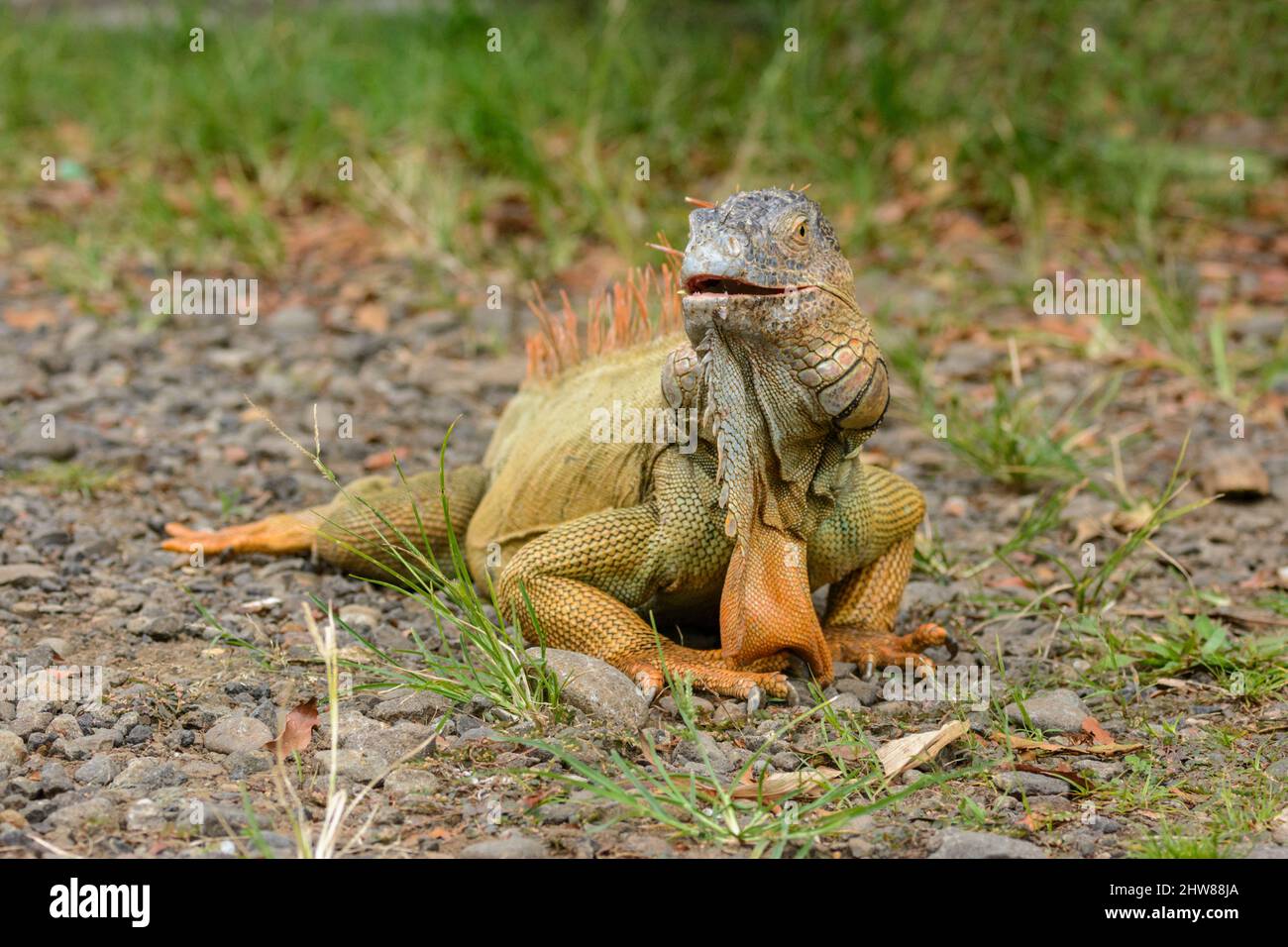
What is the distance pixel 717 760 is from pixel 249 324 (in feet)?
19.3

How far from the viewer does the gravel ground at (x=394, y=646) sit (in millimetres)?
3832

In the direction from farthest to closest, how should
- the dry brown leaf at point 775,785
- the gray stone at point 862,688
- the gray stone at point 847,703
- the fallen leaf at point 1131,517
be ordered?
1. the fallen leaf at point 1131,517
2. the gray stone at point 862,688
3. the gray stone at point 847,703
4. the dry brown leaf at point 775,785

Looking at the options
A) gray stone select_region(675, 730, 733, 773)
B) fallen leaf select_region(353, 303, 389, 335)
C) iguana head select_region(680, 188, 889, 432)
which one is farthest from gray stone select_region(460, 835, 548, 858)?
fallen leaf select_region(353, 303, 389, 335)

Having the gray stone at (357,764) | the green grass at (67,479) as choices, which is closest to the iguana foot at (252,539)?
the green grass at (67,479)

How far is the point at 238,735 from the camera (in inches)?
169

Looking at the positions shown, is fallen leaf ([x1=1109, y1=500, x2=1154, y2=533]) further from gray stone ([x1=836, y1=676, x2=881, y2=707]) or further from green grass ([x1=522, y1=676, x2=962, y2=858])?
green grass ([x1=522, y1=676, x2=962, y2=858])

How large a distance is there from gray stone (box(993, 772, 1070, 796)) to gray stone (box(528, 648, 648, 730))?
1.03 metres

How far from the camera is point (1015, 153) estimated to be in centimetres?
1015

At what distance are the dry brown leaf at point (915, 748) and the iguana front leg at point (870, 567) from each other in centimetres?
63

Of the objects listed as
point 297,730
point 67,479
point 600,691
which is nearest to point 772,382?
point 600,691

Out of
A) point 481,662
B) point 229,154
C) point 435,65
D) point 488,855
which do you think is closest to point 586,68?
point 435,65

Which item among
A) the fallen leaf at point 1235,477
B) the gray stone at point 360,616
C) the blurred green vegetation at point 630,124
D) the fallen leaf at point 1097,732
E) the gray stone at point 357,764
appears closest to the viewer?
the gray stone at point 357,764

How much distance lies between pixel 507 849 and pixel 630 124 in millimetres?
7875

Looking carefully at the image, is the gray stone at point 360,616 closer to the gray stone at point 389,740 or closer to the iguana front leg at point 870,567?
the gray stone at point 389,740
